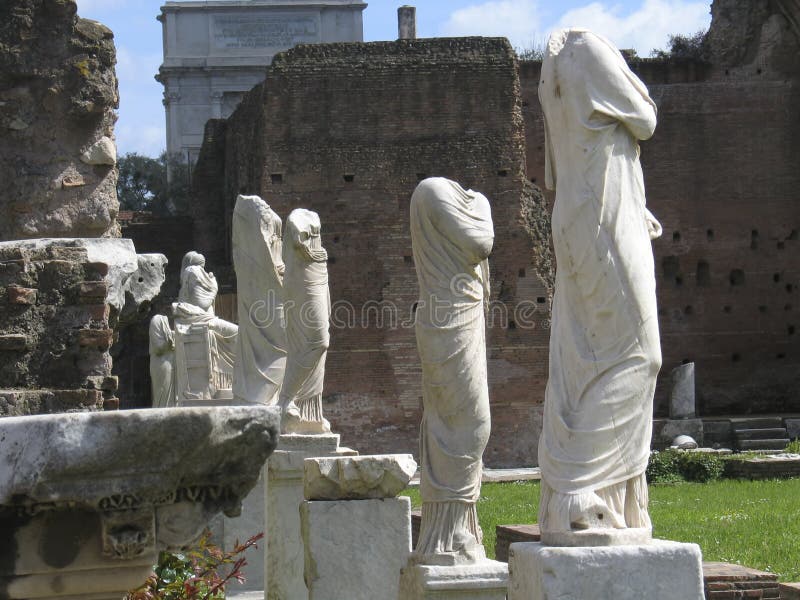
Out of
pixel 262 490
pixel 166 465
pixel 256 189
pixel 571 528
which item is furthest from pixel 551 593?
pixel 256 189

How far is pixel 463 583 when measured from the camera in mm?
5559

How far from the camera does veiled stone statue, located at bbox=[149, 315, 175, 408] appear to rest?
47.8 feet

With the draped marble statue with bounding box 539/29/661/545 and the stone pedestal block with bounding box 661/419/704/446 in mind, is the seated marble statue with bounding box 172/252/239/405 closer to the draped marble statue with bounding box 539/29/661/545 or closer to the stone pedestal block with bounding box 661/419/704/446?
the draped marble statue with bounding box 539/29/661/545

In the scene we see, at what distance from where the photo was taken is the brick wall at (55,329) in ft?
16.1

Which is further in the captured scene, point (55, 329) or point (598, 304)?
point (55, 329)

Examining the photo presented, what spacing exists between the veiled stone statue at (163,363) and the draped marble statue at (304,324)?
234 inches

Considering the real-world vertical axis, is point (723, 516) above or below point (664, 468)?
above

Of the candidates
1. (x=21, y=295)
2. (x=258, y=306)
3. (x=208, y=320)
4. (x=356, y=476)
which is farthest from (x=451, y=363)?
(x=208, y=320)

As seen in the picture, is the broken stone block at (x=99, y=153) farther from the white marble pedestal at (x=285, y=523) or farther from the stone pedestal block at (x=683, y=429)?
the stone pedestal block at (x=683, y=429)

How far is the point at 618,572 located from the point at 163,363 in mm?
11039

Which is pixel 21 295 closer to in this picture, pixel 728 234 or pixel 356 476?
pixel 356 476

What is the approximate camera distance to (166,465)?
2.51 meters

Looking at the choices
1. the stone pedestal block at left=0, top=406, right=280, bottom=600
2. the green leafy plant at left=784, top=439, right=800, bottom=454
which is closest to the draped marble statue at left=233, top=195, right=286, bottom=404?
the stone pedestal block at left=0, top=406, right=280, bottom=600

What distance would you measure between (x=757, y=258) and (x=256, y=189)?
9712mm
